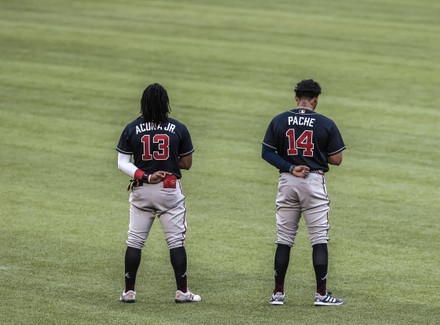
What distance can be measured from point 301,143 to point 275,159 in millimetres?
254

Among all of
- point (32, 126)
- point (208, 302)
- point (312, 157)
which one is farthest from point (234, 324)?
point (32, 126)

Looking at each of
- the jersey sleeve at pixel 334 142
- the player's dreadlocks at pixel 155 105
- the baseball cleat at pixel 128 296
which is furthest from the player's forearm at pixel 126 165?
the jersey sleeve at pixel 334 142

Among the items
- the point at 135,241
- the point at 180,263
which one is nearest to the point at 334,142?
the point at 180,263

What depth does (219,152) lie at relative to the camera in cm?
1547

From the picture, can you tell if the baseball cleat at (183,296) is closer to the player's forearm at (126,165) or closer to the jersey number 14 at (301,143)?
the player's forearm at (126,165)

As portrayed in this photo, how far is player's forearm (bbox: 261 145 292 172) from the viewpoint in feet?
27.9

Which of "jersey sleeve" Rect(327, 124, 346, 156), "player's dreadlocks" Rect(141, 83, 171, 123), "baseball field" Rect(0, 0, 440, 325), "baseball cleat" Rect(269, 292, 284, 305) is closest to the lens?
"player's dreadlocks" Rect(141, 83, 171, 123)

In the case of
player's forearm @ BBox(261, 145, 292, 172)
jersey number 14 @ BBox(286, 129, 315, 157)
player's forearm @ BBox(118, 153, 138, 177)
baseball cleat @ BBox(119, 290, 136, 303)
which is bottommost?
baseball cleat @ BBox(119, 290, 136, 303)

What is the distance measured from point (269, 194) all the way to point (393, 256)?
3.14 meters

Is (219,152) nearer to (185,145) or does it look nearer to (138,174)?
(185,145)

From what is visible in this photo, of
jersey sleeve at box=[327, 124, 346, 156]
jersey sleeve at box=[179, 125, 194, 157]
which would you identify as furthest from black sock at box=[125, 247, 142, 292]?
jersey sleeve at box=[327, 124, 346, 156]

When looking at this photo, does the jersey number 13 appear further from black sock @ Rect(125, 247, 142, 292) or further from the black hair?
the black hair

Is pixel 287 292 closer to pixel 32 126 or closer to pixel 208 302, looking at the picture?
pixel 208 302

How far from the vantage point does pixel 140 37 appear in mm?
24016
